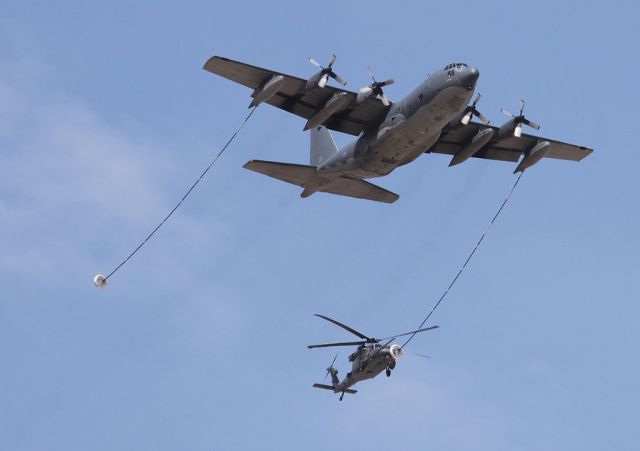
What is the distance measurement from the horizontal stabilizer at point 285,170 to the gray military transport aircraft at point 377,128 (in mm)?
47

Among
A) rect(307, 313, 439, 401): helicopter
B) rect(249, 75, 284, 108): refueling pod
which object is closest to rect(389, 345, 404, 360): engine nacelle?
rect(307, 313, 439, 401): helicopter

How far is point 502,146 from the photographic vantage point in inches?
2389

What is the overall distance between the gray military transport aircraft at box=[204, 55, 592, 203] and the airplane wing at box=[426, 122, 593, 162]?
0.16 feet

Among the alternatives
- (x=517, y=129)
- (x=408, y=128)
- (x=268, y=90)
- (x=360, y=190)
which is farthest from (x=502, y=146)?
(x=268, y=90)

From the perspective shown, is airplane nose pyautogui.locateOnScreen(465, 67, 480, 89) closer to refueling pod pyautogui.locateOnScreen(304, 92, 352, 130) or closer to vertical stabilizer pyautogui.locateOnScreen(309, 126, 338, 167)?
refueling pod pyautogui.locateOnScreen(304, 92, 352, 130)

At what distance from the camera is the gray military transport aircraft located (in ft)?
168

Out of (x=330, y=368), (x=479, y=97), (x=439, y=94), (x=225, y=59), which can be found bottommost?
(x=330, y=368)

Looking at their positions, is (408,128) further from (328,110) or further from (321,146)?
(321,146)

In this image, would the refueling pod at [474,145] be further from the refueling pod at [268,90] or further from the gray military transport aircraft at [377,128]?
the refueling pod at [268,90]

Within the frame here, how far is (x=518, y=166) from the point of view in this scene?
195 feet

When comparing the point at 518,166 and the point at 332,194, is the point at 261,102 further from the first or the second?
the point at 518,166

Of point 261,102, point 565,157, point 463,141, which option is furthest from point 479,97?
point 261,102

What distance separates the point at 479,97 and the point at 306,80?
354 inches

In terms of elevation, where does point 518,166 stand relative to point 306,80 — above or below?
above
